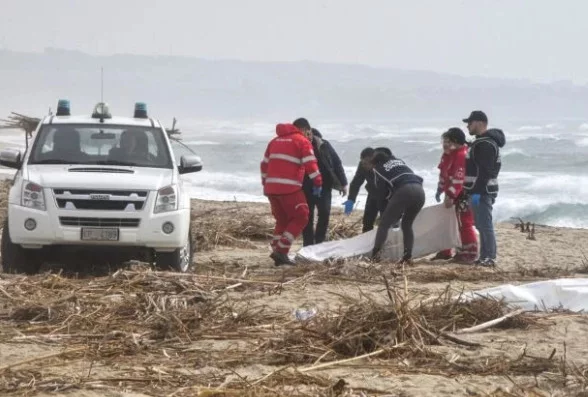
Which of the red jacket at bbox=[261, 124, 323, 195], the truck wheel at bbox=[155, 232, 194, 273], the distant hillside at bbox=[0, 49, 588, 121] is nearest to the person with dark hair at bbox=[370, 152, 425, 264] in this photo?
the red jacket at bbox=[261, 124, 323, 195]

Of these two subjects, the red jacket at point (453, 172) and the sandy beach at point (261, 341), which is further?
the red jacket at point (453, 172)

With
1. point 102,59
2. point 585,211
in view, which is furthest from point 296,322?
point 102,59

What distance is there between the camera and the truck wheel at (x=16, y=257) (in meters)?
11.2

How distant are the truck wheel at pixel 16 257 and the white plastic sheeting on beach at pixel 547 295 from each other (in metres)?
4.45

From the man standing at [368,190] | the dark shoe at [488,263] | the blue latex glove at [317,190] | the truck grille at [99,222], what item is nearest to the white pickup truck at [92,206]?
the truck grille at [99,222]

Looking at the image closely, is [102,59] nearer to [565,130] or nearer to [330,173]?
[565,130]

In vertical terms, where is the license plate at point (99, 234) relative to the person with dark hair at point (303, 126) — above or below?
below

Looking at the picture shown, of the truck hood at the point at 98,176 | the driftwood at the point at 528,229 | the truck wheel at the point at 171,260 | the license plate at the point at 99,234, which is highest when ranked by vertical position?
the truck hood at the point at 98,176

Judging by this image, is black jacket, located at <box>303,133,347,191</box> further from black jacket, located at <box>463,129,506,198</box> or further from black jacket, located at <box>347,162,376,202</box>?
black jacket, located at <box>463,129,506,198</box>

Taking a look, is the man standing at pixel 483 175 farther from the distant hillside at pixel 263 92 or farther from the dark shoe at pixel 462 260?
the distant hillside at pixel 263 92

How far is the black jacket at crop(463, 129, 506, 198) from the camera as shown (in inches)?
508

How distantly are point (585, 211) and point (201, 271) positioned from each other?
58.1 feet

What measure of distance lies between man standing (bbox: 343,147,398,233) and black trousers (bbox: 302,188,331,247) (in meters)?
0.23

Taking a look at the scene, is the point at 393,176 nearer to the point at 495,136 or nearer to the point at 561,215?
the point at 495,136
